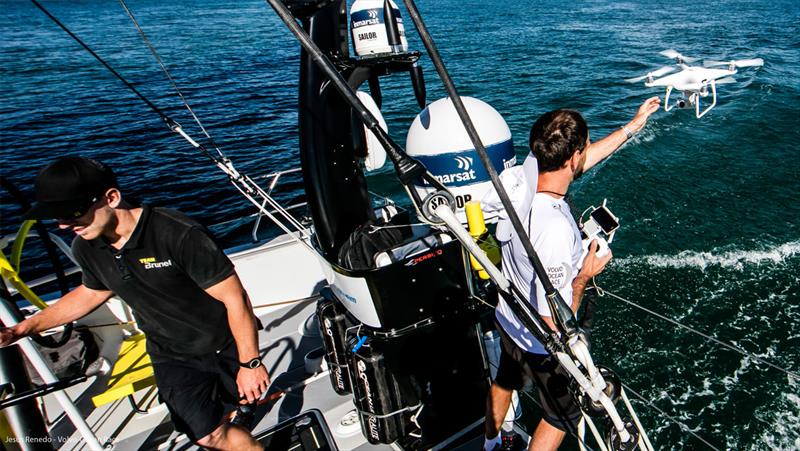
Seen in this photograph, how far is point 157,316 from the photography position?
7.63 ft

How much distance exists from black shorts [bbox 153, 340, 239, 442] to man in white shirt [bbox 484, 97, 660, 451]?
4.59ft

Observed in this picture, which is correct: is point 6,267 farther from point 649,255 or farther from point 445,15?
point 445,15

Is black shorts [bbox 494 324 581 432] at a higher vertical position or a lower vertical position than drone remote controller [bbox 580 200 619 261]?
lower

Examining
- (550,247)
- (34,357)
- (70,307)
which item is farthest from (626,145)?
(34,357)

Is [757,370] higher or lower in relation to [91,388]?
lower

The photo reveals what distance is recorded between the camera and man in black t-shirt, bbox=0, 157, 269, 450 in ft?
6.54

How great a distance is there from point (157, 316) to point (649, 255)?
6401 mm

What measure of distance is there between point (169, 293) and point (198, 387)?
20.0 inches

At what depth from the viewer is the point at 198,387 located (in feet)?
7.79

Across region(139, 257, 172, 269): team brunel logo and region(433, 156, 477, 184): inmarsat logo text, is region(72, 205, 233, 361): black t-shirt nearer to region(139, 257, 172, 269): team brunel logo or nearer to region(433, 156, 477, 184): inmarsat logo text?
region(139, 257, 172, 269): team brunel logo

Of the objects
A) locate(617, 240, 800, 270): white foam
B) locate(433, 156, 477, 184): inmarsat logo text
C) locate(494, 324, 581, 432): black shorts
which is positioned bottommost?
locate(617, 240, 800, 270): white foam

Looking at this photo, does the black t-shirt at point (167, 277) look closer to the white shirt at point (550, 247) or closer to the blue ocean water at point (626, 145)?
the white shirt at point (550, 247)

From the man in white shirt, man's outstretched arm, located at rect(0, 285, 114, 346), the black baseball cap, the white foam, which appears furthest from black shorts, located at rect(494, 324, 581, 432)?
the white foam

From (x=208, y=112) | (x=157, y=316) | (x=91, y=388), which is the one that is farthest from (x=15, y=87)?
(x=157, y=316)
